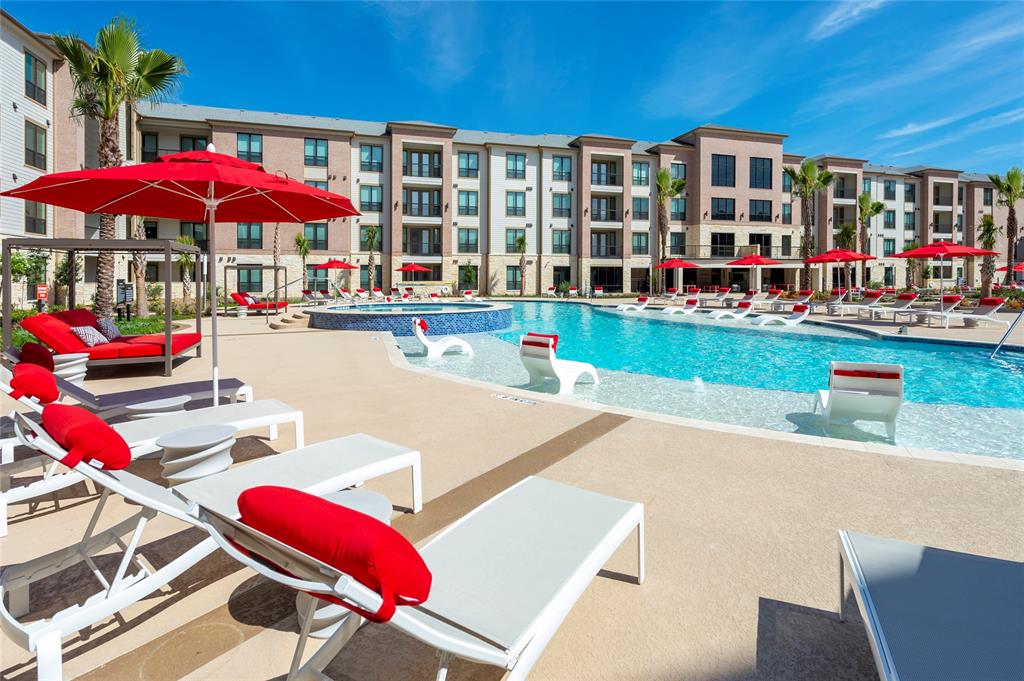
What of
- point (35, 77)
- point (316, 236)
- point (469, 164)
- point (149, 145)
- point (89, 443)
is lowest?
point (89, 443)

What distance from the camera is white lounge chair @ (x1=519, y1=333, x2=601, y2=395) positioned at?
28.5ft

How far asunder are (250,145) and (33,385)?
39689 mm

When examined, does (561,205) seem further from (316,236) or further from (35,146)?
(35,146)

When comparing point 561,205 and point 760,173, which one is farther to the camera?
point 760,173

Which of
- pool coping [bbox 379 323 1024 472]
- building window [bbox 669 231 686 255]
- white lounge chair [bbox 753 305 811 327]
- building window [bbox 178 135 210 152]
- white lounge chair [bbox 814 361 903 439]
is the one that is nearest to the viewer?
pool coping [bbox 379 323 1024 472]

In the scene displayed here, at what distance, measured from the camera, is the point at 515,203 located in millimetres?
43844

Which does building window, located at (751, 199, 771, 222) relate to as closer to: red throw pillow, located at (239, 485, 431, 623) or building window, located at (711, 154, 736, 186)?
building window, located at (711, 154, 736, 186)

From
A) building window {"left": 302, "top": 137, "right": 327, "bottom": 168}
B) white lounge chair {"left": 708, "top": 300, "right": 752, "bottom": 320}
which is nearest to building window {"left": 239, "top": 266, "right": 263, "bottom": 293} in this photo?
building window {"left": 302, "top": 137, "right": 327, "bottom": 168}

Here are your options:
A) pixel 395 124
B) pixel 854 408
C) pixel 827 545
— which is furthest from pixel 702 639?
pixel 395 124

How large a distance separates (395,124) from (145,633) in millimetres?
41755

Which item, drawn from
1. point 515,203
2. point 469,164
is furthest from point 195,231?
point 515,203

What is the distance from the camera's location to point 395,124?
39.8 meters

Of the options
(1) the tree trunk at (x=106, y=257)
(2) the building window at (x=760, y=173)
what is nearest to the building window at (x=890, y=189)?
(2) the building window at (x=760, y=173)

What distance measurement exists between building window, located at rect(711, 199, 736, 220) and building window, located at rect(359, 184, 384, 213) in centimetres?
2792
